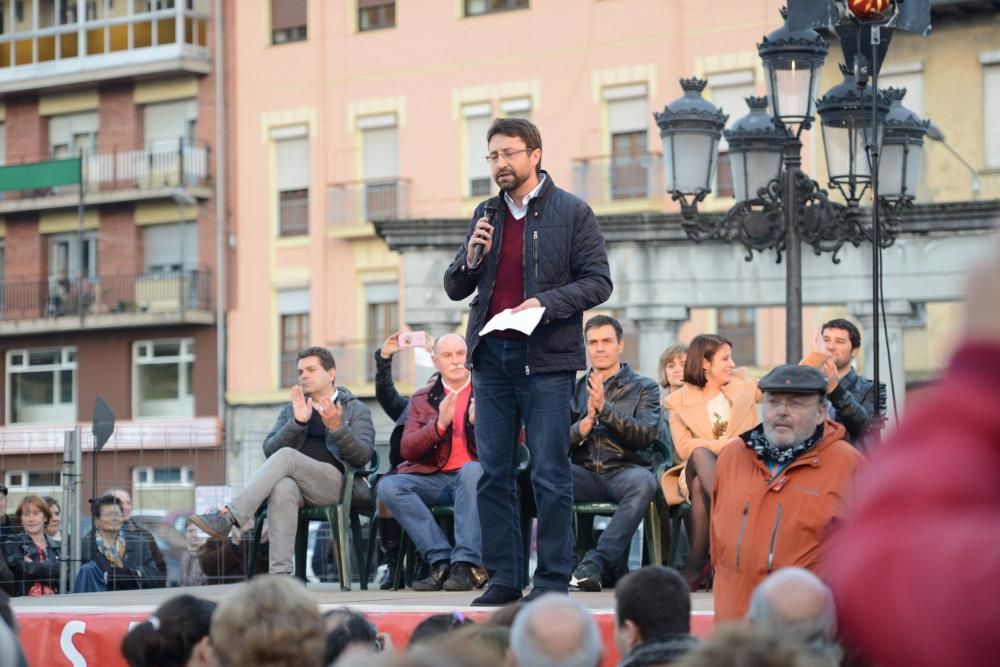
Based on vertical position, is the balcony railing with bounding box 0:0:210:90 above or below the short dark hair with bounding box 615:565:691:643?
above

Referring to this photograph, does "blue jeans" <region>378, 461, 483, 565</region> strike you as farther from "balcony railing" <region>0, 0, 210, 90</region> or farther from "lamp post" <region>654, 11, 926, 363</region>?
"balcony railing" <region>0, 0, 210, 90</region>

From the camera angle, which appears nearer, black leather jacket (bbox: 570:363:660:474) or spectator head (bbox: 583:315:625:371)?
black leather jacket (bbox: 570:363:660:474)

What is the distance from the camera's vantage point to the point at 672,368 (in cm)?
1123

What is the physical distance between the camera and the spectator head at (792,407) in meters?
6.77

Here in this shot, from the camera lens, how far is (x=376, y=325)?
3919cm

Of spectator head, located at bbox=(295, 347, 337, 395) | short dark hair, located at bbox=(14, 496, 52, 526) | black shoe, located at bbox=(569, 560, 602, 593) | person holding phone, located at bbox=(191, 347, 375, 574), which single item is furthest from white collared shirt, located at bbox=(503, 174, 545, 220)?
short dark hair, located at bbox=(14, 496, 52, 526)

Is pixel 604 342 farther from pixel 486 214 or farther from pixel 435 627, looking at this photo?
pixel 435 627

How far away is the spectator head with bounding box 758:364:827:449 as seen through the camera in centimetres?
677

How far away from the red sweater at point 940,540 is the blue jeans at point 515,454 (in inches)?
232

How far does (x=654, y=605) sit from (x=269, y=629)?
3.64ft

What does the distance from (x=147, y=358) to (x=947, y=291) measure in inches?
926

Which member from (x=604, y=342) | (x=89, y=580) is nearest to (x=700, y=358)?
(x=604, y=342)

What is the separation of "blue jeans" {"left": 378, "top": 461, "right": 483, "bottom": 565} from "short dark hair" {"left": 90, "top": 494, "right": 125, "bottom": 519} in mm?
2781

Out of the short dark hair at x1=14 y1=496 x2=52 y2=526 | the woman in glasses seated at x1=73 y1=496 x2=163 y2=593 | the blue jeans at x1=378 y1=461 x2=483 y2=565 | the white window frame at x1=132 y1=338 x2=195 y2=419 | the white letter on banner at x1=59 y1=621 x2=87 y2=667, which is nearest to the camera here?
the white letter on banner at x1=59 y1=621 x2=87 y2=667
